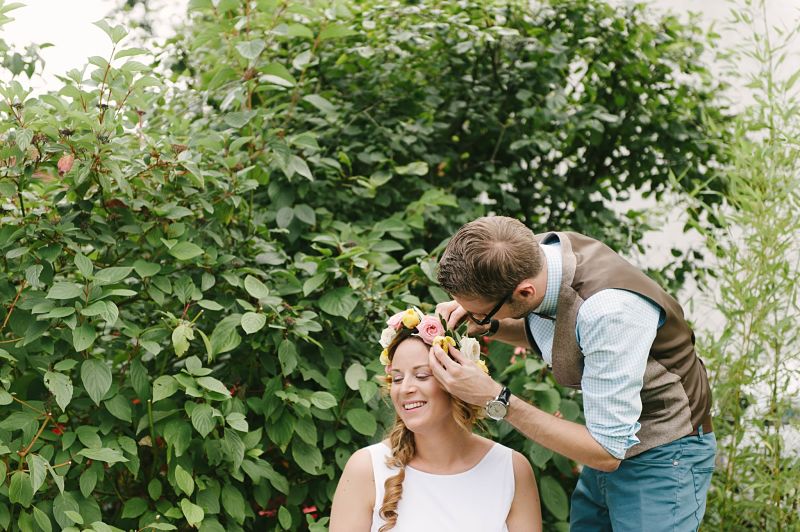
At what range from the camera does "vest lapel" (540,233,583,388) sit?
198 centimetres

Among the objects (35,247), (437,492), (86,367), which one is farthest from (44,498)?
(437,492)

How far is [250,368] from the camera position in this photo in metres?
2.86

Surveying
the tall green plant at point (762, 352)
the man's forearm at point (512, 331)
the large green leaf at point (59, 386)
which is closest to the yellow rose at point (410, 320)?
the man's forearm at point (512, 331)

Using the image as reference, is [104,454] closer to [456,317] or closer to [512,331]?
[456,317]

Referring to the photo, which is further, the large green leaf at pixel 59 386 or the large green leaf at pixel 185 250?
the large green leaf at pixel 185 250

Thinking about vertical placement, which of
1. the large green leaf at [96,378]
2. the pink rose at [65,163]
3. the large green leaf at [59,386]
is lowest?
the large green leaf at [96,378]

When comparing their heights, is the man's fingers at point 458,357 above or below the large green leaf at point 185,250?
above

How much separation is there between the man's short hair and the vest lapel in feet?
0.28

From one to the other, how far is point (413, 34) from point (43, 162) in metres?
1.52

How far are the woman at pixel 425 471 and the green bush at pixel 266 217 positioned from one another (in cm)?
32

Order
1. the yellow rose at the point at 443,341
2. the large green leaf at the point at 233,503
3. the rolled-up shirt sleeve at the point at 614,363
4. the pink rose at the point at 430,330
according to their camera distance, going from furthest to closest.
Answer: the large green leaf at the point at 233,503 → the pink rose at the point at 430,330 → the yellow rose at the point at 443,341 → the rolled-up shirt sleeve at the point at 614,363

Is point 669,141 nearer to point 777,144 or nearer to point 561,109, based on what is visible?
point 561,109

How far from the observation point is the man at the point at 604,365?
1.89 m

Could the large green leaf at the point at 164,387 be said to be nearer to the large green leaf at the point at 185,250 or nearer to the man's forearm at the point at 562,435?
the large green leaf at the point at 185,250
